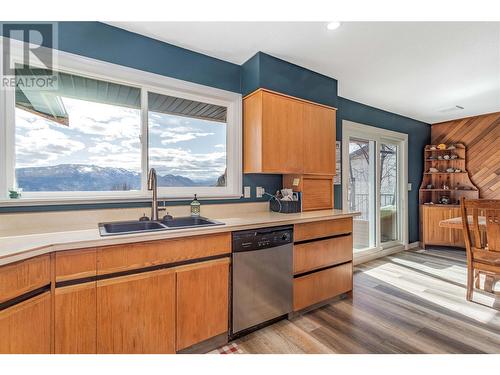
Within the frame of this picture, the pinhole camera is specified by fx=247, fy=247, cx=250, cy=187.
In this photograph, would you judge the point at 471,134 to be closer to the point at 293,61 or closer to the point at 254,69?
the point at 293,61

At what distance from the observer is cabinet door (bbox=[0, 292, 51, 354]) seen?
3.65ft

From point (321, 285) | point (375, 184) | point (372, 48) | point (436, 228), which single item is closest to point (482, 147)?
point (436, 228)

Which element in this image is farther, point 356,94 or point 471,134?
point 471,134

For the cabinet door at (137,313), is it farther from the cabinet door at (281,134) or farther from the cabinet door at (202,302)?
the cabinet door at (281,134)

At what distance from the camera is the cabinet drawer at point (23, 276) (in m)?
1.10

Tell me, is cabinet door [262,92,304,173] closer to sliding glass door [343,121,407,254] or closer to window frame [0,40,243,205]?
window frame [0,40,243,205]

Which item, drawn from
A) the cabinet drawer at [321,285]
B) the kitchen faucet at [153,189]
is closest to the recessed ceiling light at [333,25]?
the kitchen faucet at [153,189]

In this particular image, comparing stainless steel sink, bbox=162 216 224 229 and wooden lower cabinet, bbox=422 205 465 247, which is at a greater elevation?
stainless steel sink, bbox=162 216 224 229

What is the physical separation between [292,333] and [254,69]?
238cm

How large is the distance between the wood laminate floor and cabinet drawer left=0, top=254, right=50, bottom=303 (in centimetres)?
135

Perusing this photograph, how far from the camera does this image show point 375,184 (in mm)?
4098

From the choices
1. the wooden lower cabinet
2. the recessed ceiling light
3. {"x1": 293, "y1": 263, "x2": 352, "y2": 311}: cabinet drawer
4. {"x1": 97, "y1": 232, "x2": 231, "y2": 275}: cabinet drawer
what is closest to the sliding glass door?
the wooden lower cabinet
